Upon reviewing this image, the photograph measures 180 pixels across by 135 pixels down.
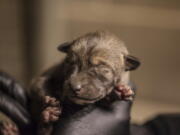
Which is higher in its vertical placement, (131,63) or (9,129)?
(131,63)

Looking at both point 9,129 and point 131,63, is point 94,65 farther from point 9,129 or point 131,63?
point 9,129

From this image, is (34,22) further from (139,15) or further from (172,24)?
(172,24)

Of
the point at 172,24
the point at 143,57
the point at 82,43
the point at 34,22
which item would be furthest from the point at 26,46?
the point at 82,43

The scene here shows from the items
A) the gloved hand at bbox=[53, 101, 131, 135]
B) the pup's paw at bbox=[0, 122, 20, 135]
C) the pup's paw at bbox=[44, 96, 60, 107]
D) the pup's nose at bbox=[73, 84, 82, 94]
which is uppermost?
the pup's nose at bbox=[73, 84, 82, 94]

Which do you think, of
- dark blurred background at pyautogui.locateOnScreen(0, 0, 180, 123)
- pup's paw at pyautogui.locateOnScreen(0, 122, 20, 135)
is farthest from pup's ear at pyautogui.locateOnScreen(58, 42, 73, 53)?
dark blurred background at pyautogui.locateOnScreen(0, 0, 180, 123)

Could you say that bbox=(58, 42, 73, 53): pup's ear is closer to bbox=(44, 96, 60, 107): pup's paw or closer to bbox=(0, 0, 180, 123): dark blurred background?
bbox=(44, 96, 60, 107): pup's paw

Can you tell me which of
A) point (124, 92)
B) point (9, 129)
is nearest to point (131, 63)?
point (124, 92)

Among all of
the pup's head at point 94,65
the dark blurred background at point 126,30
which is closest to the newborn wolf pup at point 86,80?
the pup's head at point 94,65

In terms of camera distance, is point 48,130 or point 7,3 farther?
point 7,3
